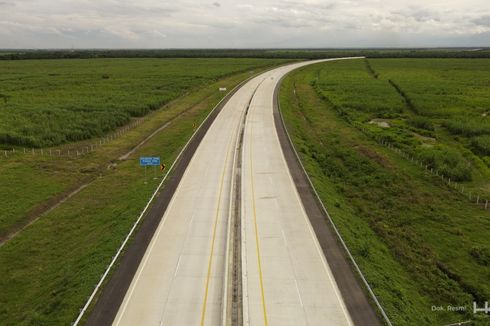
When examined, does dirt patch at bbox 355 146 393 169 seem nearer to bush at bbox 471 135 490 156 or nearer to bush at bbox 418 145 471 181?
bush at bbox 418 145 471 181

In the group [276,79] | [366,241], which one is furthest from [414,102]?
[366,241]

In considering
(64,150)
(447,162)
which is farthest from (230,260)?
(64,150)

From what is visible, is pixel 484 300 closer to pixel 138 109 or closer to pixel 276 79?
pixel 138 109

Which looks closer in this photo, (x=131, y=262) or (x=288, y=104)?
(x=131, y=262)

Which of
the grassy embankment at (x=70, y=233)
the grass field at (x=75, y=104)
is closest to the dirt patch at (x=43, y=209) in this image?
the grassy embankment at (x=70, y=233)

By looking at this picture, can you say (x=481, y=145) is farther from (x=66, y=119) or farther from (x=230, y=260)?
(x=66, y=119)
